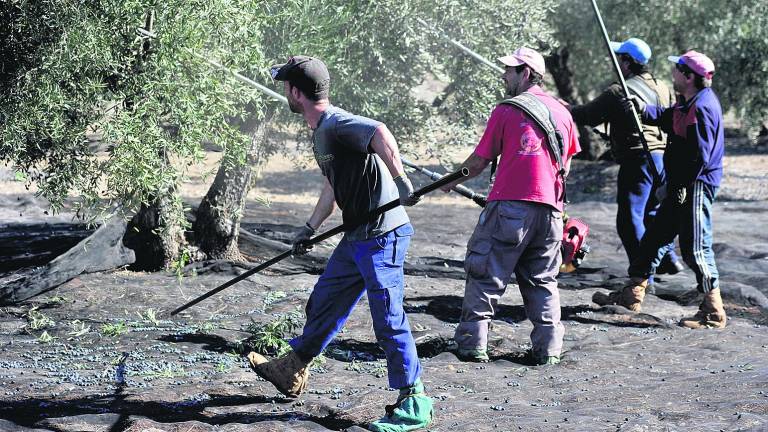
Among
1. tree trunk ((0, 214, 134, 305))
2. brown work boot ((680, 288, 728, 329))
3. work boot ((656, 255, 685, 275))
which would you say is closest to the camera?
brown work boot ((680, 288, 728, 329))

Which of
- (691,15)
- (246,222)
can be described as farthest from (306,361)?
(691,15)

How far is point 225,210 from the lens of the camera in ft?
33.0

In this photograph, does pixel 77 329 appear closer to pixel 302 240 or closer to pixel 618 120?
pixel 302 240

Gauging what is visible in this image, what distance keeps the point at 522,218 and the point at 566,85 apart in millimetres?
13223

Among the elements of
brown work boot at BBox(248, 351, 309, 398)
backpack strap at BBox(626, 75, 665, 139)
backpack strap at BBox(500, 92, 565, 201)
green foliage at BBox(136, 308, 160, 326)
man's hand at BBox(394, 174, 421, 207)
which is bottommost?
green foliage at BBox(136, 308, 160, 326)

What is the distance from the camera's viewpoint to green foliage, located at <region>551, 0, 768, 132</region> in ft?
54.7

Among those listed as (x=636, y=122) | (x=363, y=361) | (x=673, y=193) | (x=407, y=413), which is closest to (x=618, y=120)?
(x=636, y=122)

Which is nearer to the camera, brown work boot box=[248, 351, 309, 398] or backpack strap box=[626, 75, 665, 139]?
brown work boot box=[248, 351, 309, 398]

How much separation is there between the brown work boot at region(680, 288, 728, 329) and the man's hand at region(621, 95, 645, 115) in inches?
62.4

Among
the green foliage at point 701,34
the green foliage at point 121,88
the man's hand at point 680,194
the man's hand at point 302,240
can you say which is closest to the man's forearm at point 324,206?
the man's hand at point 302,240

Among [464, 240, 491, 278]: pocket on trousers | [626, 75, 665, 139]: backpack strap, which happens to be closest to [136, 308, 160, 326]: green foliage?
[464, 240, 491, 278]: pocket on trousers

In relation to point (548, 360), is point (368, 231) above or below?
above

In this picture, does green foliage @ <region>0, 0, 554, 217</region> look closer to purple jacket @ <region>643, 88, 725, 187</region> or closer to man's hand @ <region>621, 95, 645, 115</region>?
man's hand @ <region>621, 95, 645, 115</region>

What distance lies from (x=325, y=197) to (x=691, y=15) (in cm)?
1290
